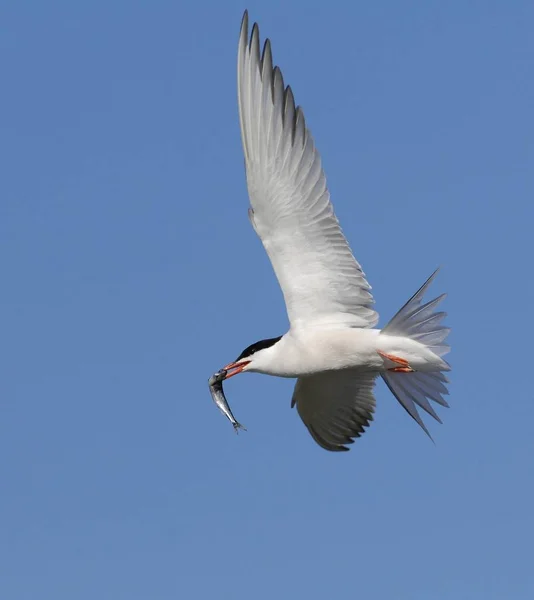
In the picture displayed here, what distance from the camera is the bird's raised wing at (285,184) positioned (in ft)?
32.6

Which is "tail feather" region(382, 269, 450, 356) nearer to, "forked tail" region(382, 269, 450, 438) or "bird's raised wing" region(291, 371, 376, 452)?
"forked tail" region(382, 269, 450, 438)

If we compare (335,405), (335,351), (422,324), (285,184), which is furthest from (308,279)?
(335,405)

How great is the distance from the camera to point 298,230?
10188mm

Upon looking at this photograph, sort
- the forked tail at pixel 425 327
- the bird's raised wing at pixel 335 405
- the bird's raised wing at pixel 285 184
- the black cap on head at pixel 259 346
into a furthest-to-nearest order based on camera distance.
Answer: the bird's raised wing at pixel 335 405 → the black cap on head at pixel 259 346 → the forked tail at pixel 425 327 → the bird's raised wing at pixel 285 184

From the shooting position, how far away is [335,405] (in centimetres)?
1195

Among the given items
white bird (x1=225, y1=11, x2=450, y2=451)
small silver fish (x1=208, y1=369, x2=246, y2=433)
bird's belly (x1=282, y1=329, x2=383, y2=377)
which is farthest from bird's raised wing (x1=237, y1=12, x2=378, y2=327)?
small silver fish (x1=208, y1=369, x2=246, y2=433)

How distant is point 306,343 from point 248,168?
157 centimetres

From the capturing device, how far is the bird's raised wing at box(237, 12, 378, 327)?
9.92 meters

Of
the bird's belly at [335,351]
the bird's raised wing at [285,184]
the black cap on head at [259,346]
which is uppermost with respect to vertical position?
the bird's raised wing at [285,184]

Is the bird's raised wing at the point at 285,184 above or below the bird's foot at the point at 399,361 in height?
above

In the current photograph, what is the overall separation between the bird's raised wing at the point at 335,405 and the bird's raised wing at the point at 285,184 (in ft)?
4.55

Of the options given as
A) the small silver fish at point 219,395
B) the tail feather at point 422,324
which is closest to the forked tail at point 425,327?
the tail feather at point 422,324

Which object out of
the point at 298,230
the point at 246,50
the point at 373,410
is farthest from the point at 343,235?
the point at 373,410

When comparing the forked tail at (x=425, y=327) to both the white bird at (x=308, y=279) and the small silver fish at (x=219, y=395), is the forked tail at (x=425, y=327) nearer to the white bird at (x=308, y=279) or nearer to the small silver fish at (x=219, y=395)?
the white bird at (x=308, y=279)
